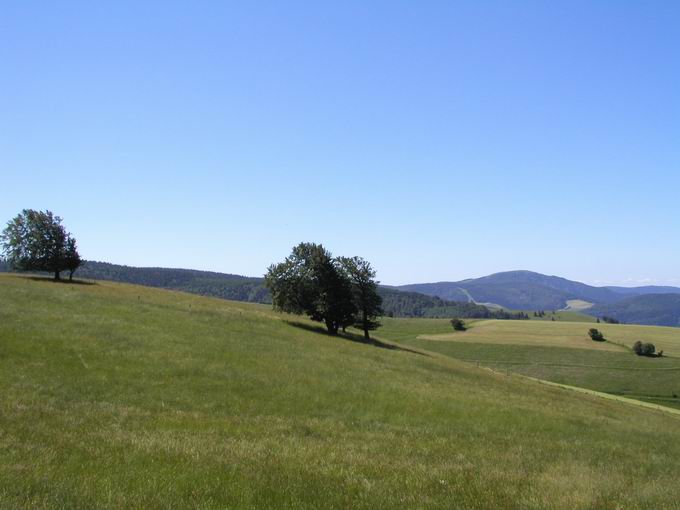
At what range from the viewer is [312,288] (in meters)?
65.9

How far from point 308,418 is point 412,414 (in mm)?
6812

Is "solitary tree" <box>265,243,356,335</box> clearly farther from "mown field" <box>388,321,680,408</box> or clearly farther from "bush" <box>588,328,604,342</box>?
"bush" <box>588,328,604,342</box>

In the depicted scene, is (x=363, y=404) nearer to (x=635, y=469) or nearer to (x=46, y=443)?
(x=635, y=469)

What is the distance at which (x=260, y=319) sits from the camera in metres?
57.8

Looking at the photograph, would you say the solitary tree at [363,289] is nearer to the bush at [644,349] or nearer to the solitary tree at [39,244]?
the solitary tree at [39,244]

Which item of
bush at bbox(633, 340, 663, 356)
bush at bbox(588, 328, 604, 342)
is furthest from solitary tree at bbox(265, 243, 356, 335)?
bush at bbox(588, 328, 604, 342)

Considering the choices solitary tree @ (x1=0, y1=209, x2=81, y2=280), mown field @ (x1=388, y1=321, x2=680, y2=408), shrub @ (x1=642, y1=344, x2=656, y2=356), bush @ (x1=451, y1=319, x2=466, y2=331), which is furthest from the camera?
bush @ (x1=451, y1=319, x2=466, y2=331)

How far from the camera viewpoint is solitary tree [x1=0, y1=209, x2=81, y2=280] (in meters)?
65.4

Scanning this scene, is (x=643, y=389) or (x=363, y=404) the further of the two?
(x=643, y=389)

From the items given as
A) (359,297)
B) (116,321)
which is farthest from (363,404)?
(359,297)

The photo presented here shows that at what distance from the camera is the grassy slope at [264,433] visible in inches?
354

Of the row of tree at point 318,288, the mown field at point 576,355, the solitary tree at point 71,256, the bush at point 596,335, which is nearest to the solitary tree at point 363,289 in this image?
the row of tree at point 318,288

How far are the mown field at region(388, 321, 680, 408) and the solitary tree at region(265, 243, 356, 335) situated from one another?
3236 centimetres

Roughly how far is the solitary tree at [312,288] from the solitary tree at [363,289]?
9.79 ft
